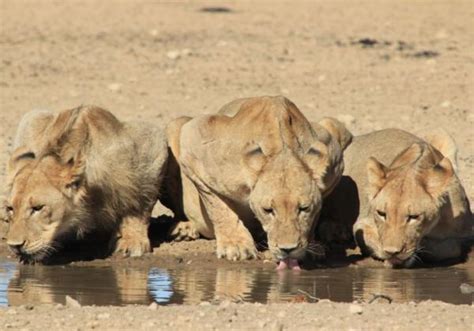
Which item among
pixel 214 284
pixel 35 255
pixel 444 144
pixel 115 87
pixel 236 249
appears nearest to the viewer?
pixel 214 284

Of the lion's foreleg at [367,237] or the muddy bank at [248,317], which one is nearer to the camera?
the muddy bank at [248,317]

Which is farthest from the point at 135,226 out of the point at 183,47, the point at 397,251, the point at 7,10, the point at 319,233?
the point at 7,10

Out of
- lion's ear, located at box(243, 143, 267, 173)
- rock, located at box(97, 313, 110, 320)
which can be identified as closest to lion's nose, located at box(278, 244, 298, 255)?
lion's ear, located at box(243, 143, 267, 173)

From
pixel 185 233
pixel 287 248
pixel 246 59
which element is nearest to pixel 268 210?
pixel 287 248

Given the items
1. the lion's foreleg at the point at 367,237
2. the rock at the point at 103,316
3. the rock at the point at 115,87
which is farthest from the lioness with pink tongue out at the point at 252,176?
the rock at the point at 115,87

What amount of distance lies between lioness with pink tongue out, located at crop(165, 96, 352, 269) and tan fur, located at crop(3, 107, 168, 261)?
0.36m

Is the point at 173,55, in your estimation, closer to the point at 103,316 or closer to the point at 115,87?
the point at 115,87

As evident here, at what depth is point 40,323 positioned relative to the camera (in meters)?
8.41

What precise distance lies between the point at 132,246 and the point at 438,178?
2374 millimetres

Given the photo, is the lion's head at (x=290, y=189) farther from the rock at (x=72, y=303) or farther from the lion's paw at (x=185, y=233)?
the rock at (x=72, y=303)

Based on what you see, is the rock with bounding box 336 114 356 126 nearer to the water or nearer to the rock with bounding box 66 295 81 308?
the water

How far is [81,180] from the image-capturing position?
1106 cm

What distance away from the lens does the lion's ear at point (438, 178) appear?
10945 mm

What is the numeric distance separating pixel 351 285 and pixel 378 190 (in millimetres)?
774
